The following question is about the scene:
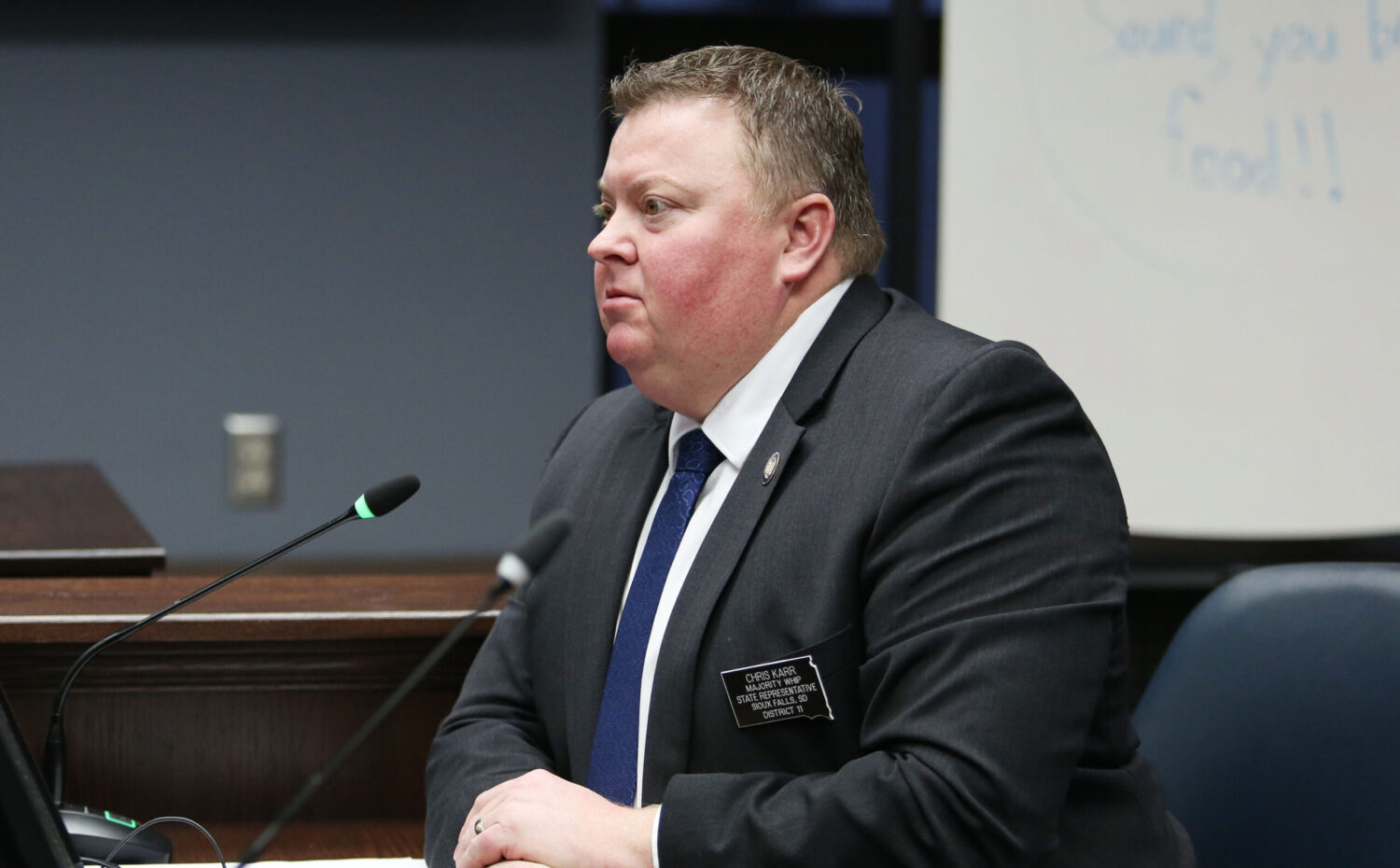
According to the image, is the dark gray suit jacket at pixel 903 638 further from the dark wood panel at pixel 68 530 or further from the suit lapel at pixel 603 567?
the dark wood panel at pixel 68 530

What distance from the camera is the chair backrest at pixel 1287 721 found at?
1.27 m

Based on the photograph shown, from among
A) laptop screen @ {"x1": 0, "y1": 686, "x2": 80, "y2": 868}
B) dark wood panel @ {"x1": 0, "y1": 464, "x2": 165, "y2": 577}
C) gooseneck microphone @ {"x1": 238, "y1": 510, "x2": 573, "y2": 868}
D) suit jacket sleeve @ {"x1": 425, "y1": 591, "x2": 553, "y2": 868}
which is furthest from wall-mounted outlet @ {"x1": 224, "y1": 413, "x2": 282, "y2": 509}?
gooseneck microphone @ {"x1": 238, "y1": 510, "x2": 573, "y2": 868}

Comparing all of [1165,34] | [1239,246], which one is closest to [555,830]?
[1239,246]

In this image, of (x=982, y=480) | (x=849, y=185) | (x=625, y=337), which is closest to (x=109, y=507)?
(x=625, y=337)

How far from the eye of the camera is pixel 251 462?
2939mm

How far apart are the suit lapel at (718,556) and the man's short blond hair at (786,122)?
0.12 meters

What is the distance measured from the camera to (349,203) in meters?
2.96

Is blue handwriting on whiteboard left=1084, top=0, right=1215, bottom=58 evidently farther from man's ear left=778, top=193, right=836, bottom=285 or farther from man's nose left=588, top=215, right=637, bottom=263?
man's nose left=588, top=215, right=637, bottom=263

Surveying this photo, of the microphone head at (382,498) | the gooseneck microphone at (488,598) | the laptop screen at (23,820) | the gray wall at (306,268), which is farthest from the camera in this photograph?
the gray wall at (306,268)

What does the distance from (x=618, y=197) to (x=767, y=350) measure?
7.8 inches

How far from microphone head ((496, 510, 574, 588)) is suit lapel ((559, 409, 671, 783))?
0.45 meters

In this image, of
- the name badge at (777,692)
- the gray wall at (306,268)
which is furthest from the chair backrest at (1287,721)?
the gray wall at (306,268)

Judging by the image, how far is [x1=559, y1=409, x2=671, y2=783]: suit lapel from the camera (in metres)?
1.31

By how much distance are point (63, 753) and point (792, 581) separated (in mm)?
669
